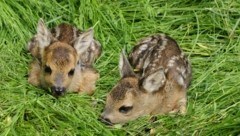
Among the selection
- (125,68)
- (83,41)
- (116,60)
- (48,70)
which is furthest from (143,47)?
(48,70)

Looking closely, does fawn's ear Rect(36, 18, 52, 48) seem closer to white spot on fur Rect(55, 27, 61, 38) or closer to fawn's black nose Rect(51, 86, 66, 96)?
white spot on fur Rect(55, 27, 61, 38)

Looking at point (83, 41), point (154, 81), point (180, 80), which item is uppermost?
point (83, 41)

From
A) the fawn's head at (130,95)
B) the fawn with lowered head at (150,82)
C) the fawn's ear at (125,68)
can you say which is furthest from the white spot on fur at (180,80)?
the fawn's ear at (125,68)

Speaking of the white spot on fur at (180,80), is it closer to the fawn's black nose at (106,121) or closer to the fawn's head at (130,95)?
the fawn's head at (130,95)

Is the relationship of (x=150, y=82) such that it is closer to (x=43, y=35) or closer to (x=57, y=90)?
(x=57, y=90)

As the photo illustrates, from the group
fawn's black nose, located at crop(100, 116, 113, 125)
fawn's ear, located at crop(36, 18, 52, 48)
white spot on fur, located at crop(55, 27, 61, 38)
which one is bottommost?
fawn's black nose, located at crop(100, 116, 113, 125)

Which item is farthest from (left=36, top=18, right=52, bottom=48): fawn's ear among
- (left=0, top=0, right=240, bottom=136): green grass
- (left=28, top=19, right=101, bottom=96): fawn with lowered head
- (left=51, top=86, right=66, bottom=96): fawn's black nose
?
(left=51, top=86, right=66, bottom=96): fawn's black nose
